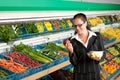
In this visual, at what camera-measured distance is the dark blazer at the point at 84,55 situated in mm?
3639

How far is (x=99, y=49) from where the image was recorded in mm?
3730

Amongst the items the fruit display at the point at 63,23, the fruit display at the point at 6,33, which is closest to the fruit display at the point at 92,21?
Answer: the fruit display at the point at 63,23

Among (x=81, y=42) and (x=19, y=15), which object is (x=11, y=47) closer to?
(x=19, y=15)

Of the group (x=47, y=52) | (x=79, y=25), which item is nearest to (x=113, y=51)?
(x=47, y=52)

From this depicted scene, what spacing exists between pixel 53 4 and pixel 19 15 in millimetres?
1016

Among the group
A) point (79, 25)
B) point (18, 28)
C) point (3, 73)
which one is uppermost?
point (79, 25)

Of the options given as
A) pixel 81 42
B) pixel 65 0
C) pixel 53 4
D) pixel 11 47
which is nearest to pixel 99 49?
pixel 81 42

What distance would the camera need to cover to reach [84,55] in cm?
363

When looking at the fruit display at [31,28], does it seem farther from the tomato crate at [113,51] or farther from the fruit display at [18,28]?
the tomato crate at [113,51]

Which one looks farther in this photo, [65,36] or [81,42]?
[65,36]

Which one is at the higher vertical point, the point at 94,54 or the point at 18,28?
the point at 18,28

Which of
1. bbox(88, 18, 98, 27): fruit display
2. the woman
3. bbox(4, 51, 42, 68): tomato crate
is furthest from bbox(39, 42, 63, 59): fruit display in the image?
bbox(88, 18, 98, 27): fruit display

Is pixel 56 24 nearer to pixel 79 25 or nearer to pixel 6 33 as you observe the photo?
pixel 6 33

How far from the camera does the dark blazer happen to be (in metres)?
3.64
